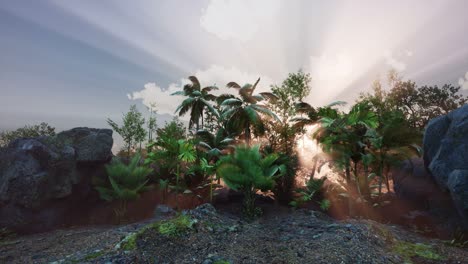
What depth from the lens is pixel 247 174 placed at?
848 centimetres

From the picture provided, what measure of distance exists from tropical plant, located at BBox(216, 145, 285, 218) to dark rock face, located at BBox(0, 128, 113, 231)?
21.7ft

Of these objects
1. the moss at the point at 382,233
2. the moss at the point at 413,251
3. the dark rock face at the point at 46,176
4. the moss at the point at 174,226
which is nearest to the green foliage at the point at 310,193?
the moss at the point at 382,233

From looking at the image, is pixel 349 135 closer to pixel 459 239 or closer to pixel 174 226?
pixel 459 239

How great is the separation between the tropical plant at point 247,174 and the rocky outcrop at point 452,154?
16.7 ft

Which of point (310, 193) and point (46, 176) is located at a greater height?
point (46, 176)

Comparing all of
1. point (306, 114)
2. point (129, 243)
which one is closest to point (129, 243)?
point (129, 243)

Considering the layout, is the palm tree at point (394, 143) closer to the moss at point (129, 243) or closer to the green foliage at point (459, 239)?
the green foliage at point (459, 239)

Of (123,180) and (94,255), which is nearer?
(94,255)

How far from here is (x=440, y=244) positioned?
21.3 feet

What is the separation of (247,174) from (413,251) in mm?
4821

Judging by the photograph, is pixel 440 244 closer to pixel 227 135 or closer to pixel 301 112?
pixel 301 112

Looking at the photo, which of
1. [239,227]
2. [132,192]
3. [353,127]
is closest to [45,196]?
[132,192]

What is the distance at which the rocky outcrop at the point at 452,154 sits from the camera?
255 inches

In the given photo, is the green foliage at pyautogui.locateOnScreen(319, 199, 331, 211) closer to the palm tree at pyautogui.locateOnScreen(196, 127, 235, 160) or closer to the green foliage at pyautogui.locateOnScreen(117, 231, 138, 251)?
the green foliage at pyautogui.locateOnScreen(117, 231, 138, 251)
